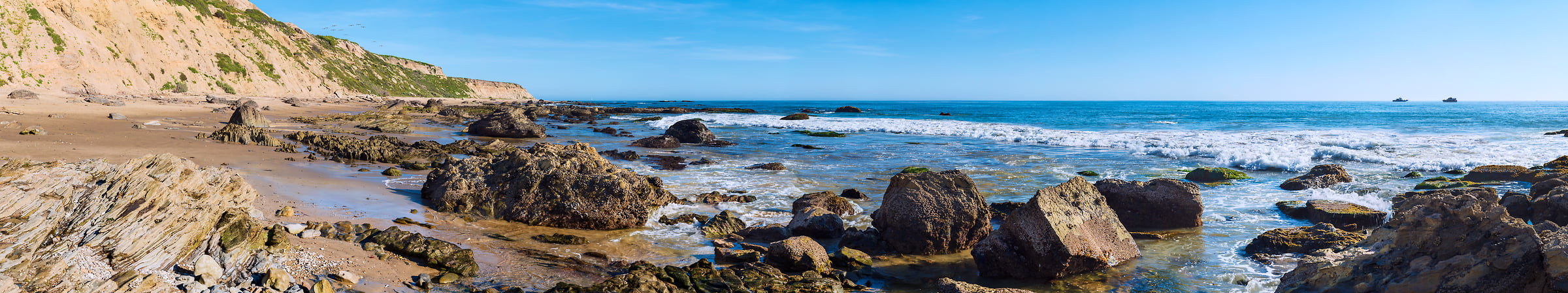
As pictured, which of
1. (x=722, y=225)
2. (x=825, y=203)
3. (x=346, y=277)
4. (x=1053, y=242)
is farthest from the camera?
(x=825, y=203)

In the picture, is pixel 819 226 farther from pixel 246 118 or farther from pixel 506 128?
pixel 506 128

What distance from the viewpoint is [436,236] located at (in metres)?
6.38

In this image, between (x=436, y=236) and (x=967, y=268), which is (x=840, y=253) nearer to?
(x=967, y=268)

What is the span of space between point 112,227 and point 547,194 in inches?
149

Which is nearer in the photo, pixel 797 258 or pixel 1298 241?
pixel 797 258

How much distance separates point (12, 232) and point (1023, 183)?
12035 millimetres

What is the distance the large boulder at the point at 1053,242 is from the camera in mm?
5992

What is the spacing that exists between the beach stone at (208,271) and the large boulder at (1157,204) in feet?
27.1

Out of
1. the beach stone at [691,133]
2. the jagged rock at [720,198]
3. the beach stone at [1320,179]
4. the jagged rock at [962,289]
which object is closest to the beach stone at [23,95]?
the beach stone at [691,133]

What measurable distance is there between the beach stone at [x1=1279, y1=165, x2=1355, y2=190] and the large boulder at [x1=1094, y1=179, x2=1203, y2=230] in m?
4.58

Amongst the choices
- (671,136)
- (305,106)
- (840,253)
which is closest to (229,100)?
(305,106)

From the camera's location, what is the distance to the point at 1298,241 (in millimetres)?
7012

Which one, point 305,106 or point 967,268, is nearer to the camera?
point 967,268

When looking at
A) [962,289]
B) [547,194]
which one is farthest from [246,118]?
[962,289]
